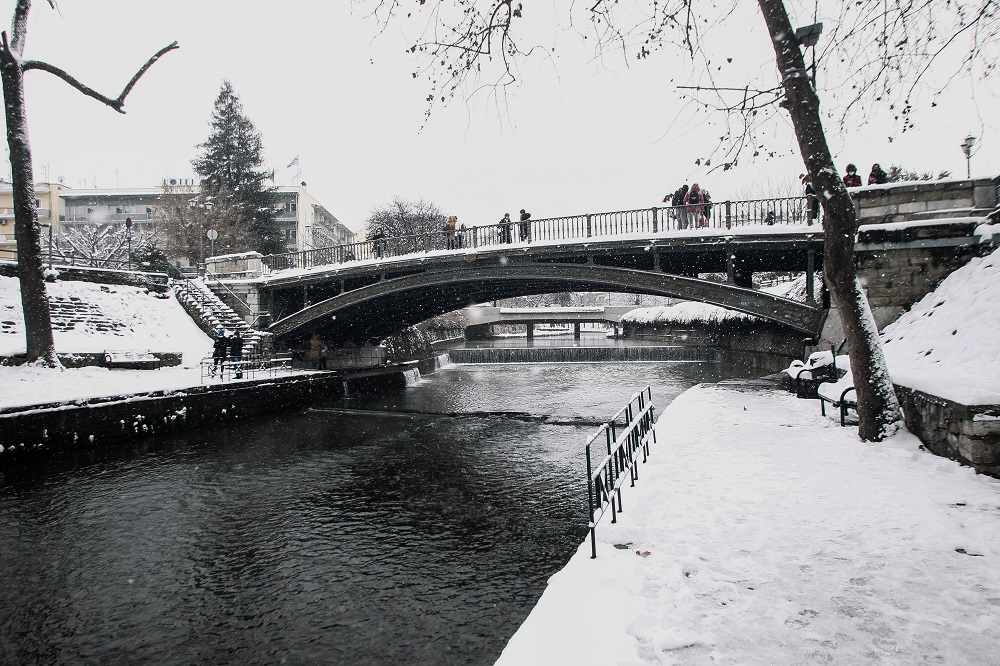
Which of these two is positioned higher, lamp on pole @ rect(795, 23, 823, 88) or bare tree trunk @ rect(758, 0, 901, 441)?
lamp on pole @ rect(795, 23, 823, 88)

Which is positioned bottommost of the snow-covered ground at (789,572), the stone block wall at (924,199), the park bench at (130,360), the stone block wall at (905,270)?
the snow-covered ground at (789,572)

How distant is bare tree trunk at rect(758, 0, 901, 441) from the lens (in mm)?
8328

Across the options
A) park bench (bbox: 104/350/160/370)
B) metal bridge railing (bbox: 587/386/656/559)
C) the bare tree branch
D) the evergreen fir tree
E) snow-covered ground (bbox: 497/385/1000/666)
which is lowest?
snow-covered ground (bbox: 497/385/1000/666)

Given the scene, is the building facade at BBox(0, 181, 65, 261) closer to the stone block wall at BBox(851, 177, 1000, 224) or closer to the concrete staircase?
the concrete staircase

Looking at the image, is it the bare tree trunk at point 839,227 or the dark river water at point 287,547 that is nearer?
the dark river water at point 287,547

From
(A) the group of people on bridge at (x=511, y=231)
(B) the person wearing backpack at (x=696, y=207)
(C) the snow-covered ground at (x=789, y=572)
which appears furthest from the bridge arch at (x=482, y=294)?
(C) the snow-covered ground at (x=789, y=572)

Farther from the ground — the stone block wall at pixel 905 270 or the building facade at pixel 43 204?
the building facade at pixel 43 204

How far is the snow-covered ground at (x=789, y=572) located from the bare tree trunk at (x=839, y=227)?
2.34 feet

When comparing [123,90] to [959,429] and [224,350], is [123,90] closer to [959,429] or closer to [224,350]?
[224,350]

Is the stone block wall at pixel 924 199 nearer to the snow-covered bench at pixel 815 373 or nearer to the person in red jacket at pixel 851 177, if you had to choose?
the person in red jacket at pixel 851 177

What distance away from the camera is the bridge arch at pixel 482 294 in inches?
712

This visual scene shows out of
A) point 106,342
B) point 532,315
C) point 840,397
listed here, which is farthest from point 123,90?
point 532,315

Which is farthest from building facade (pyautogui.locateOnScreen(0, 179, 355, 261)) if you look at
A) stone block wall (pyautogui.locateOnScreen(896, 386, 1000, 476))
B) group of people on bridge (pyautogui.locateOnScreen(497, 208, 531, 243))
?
stone block wall (pyautogui.locateOnScreen(896, 386, 1000, 476))

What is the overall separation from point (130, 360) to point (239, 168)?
37.3 meters
